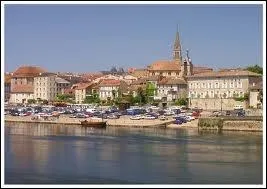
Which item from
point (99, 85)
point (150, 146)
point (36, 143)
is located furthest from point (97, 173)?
point (99, 85)

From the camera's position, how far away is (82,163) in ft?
40.1

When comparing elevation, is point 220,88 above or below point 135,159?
above

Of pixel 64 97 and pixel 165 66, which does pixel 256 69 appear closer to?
pixel 165 66

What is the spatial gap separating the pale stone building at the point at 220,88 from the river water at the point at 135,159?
1234 cm

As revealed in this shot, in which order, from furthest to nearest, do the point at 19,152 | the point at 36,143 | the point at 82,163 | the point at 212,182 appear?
1. the point at 36,143
2. the point at 19,152
3. the point at 82,163
4. the point at 212,182

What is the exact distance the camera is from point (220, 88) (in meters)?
33.8

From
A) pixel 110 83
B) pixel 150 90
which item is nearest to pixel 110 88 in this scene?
pixel 110 83

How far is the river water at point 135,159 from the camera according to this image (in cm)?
1031

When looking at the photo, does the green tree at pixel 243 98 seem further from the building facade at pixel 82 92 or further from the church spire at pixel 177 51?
the church spire at pixel 177 51

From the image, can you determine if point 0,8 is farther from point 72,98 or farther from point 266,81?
point 72,98

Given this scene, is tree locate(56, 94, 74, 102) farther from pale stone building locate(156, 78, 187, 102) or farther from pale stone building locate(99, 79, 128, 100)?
pale stone building locate(156, 78, 187, 102)

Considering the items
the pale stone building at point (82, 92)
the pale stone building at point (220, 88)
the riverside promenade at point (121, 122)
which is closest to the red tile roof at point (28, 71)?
the pale stone building at point (82, 92)

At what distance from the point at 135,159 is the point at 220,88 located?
2148 cm

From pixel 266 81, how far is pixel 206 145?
968 centimetres
